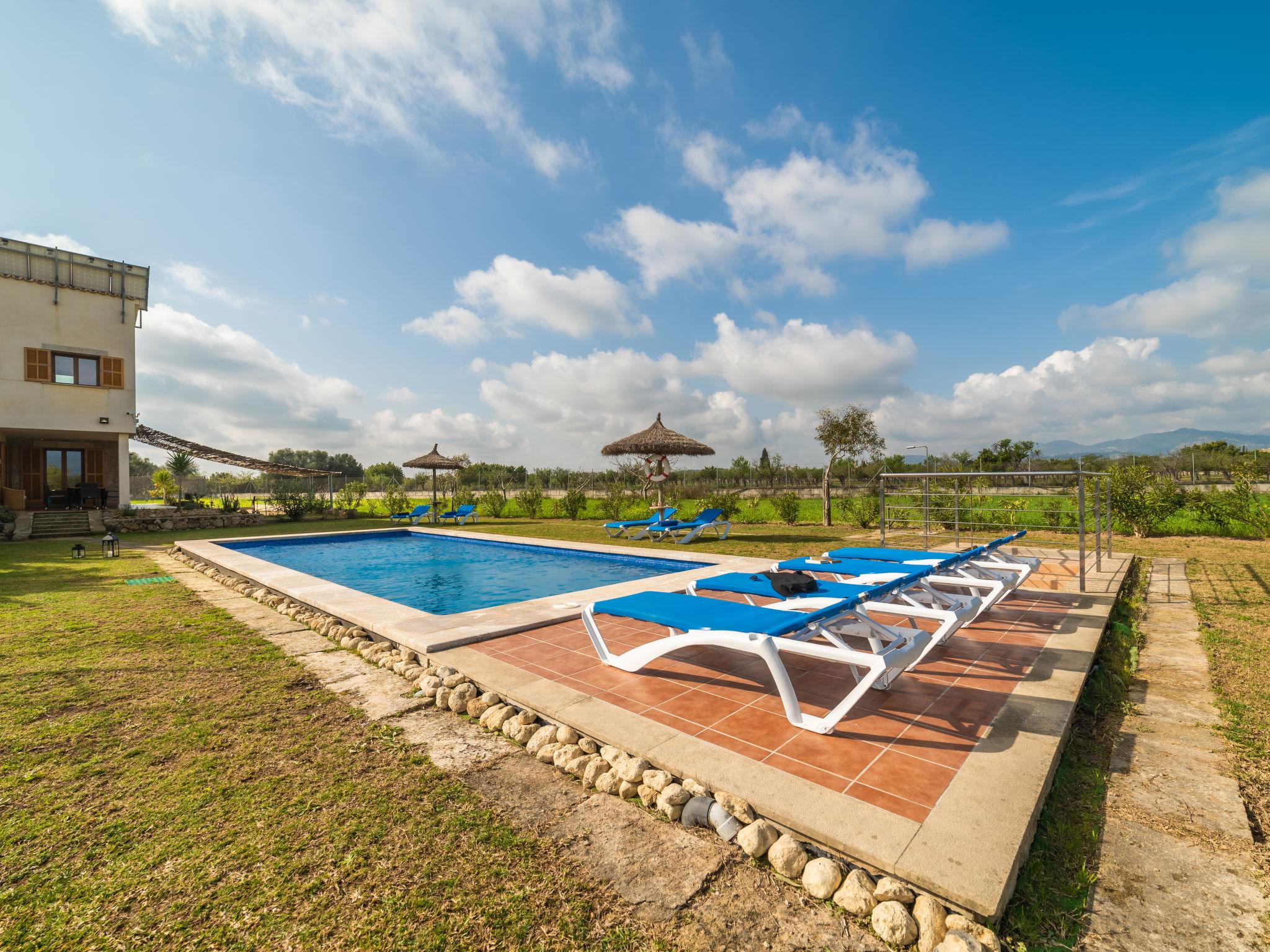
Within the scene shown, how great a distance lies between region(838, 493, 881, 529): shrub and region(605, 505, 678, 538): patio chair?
540 centimetres

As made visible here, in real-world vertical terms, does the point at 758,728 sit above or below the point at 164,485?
below

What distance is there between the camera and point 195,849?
6.23 feet

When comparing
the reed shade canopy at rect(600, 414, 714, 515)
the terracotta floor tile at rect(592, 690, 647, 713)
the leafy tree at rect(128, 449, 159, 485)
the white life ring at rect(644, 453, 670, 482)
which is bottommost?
the terracotta floor tile at rect(592, 690, 647, 713)

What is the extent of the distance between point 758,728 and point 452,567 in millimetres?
8406

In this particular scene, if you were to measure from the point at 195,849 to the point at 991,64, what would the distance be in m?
14.0

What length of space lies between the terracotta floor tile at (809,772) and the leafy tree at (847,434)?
13.8 m

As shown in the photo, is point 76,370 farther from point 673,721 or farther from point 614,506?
point 673,721

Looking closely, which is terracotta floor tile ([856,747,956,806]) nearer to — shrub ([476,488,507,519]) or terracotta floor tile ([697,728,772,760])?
terracotta floor tile ([697,728,772,760])

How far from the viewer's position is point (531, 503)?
2022 cm

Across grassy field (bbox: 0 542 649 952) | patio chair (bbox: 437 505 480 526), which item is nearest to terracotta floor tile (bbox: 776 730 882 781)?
grassy field (bbox: 0 542 649 952)

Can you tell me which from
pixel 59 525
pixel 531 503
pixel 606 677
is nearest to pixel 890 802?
pixel 606 677

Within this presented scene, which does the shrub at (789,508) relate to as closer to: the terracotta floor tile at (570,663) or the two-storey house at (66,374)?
the terracotta floor tile at (570,663)

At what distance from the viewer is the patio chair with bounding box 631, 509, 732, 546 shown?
40.2 feet

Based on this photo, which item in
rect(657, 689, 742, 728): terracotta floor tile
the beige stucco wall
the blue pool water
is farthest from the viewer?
the beige stucco wall
